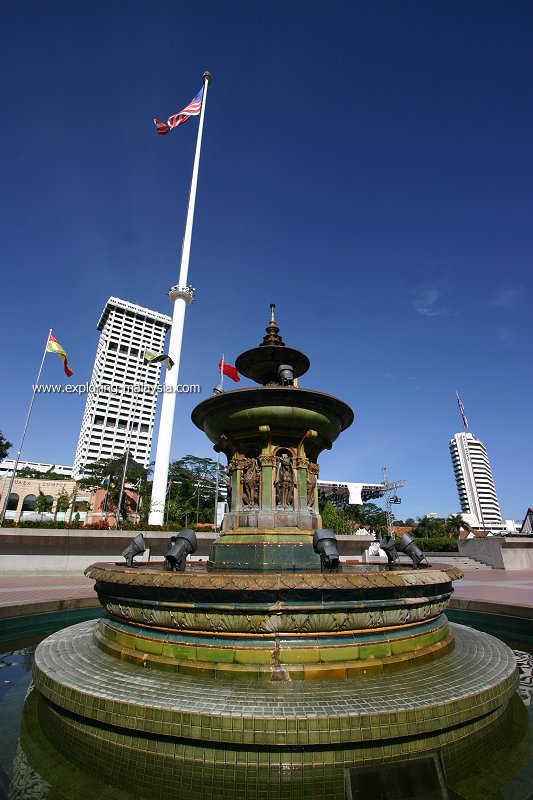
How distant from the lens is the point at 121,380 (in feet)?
447

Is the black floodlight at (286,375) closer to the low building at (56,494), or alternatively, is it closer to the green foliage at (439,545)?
the green foliage at (439,545)

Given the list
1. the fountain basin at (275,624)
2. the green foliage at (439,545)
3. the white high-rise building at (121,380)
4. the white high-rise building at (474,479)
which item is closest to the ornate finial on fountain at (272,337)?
the fountain basin at (275,624)

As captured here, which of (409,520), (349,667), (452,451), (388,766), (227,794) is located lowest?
(227,794)

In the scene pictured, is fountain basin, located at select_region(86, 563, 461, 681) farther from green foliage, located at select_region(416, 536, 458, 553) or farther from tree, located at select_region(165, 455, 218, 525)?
tree, located at select_region(165, 455, 218, 525)

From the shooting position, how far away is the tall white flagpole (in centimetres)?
3609

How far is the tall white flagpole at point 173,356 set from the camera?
3609 centimetres

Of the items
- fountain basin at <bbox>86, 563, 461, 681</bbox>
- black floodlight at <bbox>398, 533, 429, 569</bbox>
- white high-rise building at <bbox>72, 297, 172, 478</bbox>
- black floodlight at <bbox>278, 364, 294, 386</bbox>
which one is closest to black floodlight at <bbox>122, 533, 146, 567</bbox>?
fountain basin at <bbox>86, 563, 461, 681</bbox>

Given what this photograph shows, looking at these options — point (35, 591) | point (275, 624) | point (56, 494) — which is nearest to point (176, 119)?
point (35, 591)

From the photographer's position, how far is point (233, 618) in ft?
14.8

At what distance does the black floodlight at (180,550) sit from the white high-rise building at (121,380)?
12681cm

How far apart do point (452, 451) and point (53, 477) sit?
14727cm

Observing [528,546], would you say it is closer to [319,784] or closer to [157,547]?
[157,547]

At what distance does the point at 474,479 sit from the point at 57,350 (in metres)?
162

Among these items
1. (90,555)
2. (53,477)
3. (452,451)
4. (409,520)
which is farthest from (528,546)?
(452,451)
